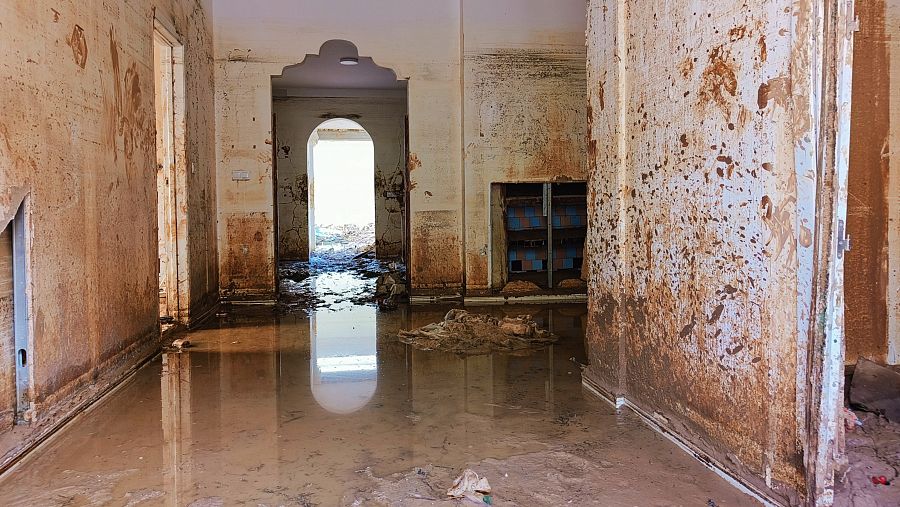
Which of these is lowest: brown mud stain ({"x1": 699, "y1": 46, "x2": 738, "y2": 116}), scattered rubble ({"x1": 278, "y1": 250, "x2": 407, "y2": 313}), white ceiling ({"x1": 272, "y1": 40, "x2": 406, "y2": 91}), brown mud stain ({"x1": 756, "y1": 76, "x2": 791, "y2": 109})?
scattered rubble ({"x1": 278, "y1": 250, "x2": 407, "y2": 313})

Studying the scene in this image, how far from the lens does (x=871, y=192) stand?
4148 millimetres

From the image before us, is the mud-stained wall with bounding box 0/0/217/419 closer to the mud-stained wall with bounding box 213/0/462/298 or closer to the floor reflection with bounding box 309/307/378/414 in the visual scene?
the floor reflection with bounding box 309/307/378/414

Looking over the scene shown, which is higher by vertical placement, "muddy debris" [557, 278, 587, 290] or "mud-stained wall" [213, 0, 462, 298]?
"mud-stained wall" [213, 0, 462, 298]

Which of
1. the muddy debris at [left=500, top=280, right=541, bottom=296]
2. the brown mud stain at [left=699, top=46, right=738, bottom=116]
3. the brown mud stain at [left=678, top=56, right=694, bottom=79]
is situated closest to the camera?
the brown mud stain at [left=699, top=46, right=738, bottom=116]

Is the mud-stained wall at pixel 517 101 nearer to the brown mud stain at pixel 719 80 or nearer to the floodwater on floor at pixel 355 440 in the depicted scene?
the floodwater on floor at pixel 355 440

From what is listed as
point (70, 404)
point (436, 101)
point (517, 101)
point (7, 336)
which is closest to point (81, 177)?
point (7, 336)

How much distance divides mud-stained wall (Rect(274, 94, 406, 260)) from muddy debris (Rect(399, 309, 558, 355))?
8.72 meters

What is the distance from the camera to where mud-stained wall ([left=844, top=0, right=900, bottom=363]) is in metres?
4.11

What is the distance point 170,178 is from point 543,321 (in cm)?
420

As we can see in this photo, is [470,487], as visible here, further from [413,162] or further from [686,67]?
[413,162]

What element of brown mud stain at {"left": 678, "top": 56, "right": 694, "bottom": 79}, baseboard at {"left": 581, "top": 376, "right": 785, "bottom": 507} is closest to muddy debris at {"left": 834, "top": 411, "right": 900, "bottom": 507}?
baseboard at {"left": 581, "top": 376, "right": 785, "bottom": 507}

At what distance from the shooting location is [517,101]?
8734 millimetres

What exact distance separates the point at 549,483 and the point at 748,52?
2.07 metres

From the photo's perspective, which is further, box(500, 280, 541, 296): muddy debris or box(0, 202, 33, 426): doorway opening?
box(500, 280, 541, 296): muddy debris
